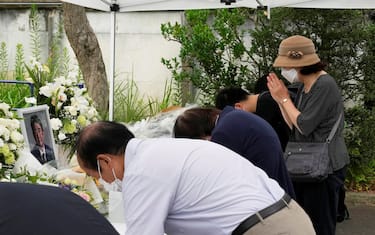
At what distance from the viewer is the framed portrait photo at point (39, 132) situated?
3.17 metres

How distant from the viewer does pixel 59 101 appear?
349 cm

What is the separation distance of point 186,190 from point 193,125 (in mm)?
584

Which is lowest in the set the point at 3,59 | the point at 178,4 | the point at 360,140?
the point at 360,140

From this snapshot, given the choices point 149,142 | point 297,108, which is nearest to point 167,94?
point 297,108

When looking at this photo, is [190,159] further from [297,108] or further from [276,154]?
[297,108]

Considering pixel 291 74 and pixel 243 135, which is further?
pixel 291 74

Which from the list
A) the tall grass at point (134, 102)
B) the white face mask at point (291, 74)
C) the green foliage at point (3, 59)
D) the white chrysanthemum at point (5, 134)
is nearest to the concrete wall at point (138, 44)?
the tall grass at point (134, 102)

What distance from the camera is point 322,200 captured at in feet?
12.4

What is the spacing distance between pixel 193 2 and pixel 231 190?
311cm

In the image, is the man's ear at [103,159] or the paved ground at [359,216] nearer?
the man's ear at [103,159]

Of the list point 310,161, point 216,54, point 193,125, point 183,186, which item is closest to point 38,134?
point 193,125

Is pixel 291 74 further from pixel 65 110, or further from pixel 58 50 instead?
pixel 58 50

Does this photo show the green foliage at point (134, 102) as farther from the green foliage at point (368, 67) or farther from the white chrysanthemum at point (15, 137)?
the white chrysanthemum at point (15, 137)

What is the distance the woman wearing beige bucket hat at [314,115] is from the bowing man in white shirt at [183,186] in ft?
4.97
